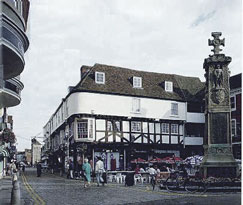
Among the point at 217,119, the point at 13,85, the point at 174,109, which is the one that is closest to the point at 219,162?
the point at 217,119

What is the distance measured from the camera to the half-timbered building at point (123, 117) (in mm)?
30016

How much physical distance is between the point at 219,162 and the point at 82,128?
1650cm

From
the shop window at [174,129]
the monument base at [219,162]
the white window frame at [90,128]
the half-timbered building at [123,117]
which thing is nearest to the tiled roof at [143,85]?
the half-timbered building at [123,117]

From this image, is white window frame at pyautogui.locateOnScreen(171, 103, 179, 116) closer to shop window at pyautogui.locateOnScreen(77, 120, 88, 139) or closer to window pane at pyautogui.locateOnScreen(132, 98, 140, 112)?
window pane at pyautogui.locateOnScreen(132, 98, 140, 112)

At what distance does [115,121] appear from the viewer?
31094 millimetres

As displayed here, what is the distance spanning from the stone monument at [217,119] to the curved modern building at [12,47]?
711 cm

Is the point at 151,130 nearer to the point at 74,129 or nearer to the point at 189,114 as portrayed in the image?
the point at 189,114

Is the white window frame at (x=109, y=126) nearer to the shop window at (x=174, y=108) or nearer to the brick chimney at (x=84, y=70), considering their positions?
the brick chimney at (x=84, y=70)

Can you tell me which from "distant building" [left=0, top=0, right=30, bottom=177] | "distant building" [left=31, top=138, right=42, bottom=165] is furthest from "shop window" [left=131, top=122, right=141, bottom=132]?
"distant building" [left=0, top=0, right=30, bottom=177]

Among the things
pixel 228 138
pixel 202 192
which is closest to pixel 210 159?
pixel 228 138

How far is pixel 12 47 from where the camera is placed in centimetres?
1035

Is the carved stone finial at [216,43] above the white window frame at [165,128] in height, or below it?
above

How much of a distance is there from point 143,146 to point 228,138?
1718 cm

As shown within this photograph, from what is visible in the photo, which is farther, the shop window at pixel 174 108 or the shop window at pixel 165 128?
the shop window at pixel 174 108
